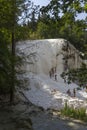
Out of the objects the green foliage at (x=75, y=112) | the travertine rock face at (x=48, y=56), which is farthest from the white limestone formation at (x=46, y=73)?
the green foliage at (x=75, y=112)

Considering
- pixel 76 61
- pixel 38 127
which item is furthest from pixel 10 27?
pixel 76 61

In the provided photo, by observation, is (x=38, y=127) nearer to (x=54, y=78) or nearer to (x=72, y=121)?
(x=72, y=121)

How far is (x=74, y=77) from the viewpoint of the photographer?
920cm

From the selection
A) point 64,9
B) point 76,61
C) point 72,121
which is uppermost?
point 64,9

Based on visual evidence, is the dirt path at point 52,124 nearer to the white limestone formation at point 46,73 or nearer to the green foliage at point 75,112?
the green foliage at point 75,112

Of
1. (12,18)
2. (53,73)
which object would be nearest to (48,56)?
(53,73)

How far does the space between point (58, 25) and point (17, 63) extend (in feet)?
37.7

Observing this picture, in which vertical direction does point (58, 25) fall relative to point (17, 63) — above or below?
above

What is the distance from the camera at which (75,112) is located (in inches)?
735

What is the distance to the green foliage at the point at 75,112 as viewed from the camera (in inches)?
724

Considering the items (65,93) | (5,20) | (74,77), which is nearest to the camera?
(74,77)

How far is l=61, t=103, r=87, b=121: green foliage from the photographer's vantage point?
60.3ft

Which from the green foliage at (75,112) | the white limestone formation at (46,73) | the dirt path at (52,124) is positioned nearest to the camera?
the dirt path at (52,124)

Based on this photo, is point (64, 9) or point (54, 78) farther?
point (54, 78)
